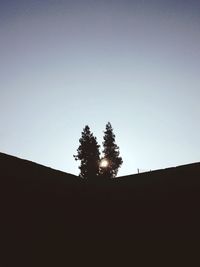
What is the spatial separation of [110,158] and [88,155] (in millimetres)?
3229

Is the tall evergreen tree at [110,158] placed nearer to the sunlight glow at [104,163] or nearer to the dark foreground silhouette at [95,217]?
the sunlight glow at [104,163]

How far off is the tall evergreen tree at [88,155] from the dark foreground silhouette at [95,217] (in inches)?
1068

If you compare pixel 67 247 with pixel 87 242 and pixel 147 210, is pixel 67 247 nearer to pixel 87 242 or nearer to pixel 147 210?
pixel 87 242

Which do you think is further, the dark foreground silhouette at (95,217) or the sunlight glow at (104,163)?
the sunlight glow at (104,163)

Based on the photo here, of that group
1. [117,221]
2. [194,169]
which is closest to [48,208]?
[117,221]

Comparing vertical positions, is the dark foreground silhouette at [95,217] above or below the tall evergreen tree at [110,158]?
below

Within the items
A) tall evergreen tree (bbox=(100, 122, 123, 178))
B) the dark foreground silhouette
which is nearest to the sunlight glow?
tall evergreen tree (bbox=(100, 122, 123, 178))

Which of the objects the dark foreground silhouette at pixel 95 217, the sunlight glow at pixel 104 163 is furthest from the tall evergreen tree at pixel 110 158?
the dark foreground silhouette at pixel 95 217

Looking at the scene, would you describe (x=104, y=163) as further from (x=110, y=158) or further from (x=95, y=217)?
(x=95, y=217)

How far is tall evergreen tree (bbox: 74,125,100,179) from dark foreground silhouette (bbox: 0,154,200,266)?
27117 millimetres

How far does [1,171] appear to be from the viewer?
8.77 meters

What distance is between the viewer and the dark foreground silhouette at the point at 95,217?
8148 millimetres

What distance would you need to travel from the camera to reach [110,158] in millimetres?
39875

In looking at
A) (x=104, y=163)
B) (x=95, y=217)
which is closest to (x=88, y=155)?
(x=104, y=163)
